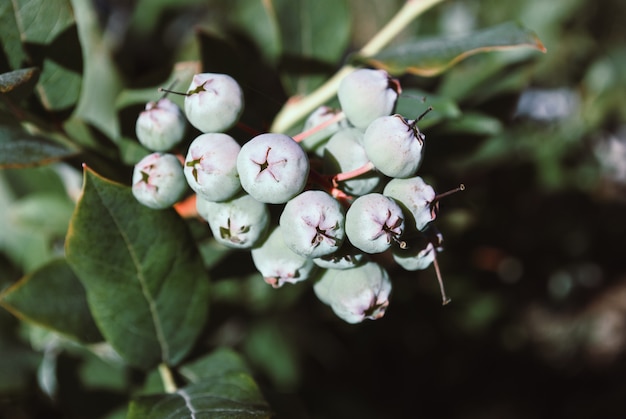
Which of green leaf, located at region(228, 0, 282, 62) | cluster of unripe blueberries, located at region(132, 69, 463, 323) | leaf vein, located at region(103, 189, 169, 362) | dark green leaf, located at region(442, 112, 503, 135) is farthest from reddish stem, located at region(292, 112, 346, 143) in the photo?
green leaf, located at region(228, 0, 282, 62)

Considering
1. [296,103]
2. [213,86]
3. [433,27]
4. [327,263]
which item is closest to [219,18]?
[433,27]

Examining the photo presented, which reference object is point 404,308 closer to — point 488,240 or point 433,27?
point 488,240

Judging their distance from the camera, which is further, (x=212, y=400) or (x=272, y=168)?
(x=212, y=400)

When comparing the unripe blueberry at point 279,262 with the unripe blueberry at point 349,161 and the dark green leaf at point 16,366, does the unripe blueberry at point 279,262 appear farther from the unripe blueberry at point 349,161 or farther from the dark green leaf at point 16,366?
the dark green leaf at point 16,366

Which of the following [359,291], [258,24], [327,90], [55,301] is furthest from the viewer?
[258,24]

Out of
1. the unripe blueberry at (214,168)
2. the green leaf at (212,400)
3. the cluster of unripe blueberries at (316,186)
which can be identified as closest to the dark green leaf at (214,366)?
the green leaf at (212,400)

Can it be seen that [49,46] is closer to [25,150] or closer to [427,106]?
[25,150]

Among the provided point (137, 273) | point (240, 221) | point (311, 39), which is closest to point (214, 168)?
point (240, 221)
